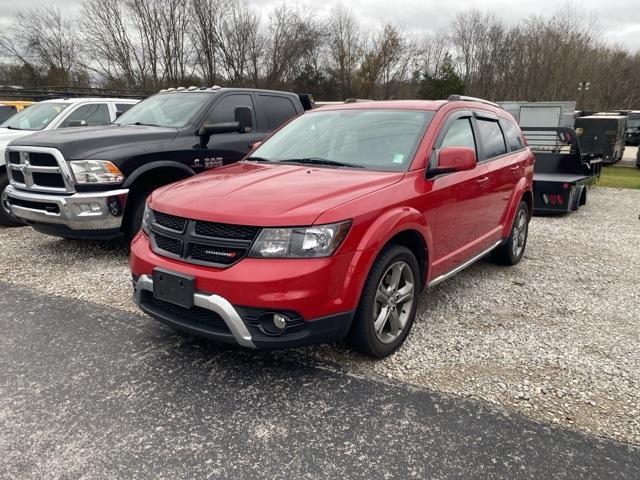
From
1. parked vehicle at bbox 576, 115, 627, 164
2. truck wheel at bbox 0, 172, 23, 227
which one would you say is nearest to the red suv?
truck wheel at bbox 0, 172, 23, 227

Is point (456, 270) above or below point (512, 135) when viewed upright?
below

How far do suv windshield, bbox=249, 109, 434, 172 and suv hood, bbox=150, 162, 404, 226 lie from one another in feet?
0.64

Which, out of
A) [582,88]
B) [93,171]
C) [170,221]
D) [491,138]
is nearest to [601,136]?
[491,138]

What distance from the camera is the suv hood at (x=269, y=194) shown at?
278 centimetres

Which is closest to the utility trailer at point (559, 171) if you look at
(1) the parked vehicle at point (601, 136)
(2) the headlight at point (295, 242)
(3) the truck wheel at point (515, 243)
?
(3) the truck wheel at point (515, 243)

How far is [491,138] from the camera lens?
4.87m

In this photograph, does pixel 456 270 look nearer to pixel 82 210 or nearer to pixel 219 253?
pixel 219 253

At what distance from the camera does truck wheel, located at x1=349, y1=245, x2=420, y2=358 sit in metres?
3.05

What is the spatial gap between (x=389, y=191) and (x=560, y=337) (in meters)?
1.87

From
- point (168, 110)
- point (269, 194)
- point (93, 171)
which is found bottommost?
point (93, 171)

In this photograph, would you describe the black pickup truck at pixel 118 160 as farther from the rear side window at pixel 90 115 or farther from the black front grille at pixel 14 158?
the rear side window at pixel 90 115

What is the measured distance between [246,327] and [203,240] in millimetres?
584

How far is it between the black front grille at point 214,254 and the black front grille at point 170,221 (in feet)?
0.55

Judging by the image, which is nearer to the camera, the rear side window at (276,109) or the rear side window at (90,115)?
the rear side window at (276,109)
